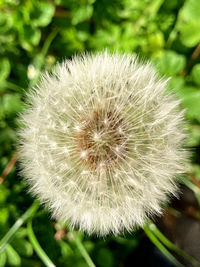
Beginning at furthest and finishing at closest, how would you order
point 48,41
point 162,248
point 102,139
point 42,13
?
1. point 48,41
2. point 42,13
3. point 162,248
4. point 102,139

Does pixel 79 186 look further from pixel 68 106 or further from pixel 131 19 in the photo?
pixel 131 19

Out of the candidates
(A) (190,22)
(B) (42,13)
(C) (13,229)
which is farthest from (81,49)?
(C) (13,229)

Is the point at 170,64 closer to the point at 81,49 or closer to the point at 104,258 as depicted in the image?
the point at 81,49

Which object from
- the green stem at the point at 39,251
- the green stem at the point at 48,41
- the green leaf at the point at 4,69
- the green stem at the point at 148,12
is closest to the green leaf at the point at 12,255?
the green stem at the point at 39,251

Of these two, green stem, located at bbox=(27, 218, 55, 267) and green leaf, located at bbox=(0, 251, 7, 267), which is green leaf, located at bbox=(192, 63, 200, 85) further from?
green leaf, located at bbox=(0, 251, 7, 267)

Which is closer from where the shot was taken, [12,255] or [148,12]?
[12,255]

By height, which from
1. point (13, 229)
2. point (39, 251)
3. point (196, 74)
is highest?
point (196, 74)
